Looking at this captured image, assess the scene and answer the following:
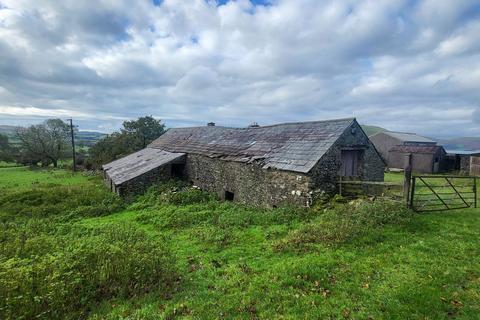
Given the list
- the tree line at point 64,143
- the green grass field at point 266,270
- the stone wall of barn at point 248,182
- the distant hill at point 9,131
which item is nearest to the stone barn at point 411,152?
the stone wall of barn at point 248,182

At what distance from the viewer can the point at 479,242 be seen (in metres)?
7.81

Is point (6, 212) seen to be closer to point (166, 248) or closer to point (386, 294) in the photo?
point (166, 248)

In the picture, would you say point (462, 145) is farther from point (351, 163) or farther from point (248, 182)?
point (248, 182)

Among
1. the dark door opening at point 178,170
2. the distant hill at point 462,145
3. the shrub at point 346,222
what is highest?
the distant hill at point 462,145

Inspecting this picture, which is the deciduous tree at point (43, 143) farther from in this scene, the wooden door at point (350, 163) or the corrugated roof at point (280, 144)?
the wooden door at point (350, 163)

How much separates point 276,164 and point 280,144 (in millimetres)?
2403

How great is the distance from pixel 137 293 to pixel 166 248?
257cm

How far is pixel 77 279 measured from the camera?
5234mm

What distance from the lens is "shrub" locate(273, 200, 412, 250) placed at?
26.1 feet

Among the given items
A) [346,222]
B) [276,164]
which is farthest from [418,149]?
[346,222]

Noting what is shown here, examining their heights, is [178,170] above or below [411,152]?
below

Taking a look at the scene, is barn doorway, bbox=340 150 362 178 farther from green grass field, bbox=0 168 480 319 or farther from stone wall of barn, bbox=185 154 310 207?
green grass field, bbox=0 168 480 319

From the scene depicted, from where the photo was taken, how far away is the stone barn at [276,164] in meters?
12.1

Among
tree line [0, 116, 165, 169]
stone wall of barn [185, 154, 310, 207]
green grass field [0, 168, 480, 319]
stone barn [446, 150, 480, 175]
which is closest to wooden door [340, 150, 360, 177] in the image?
stone wall of barn [185, 154, 310, 207]
